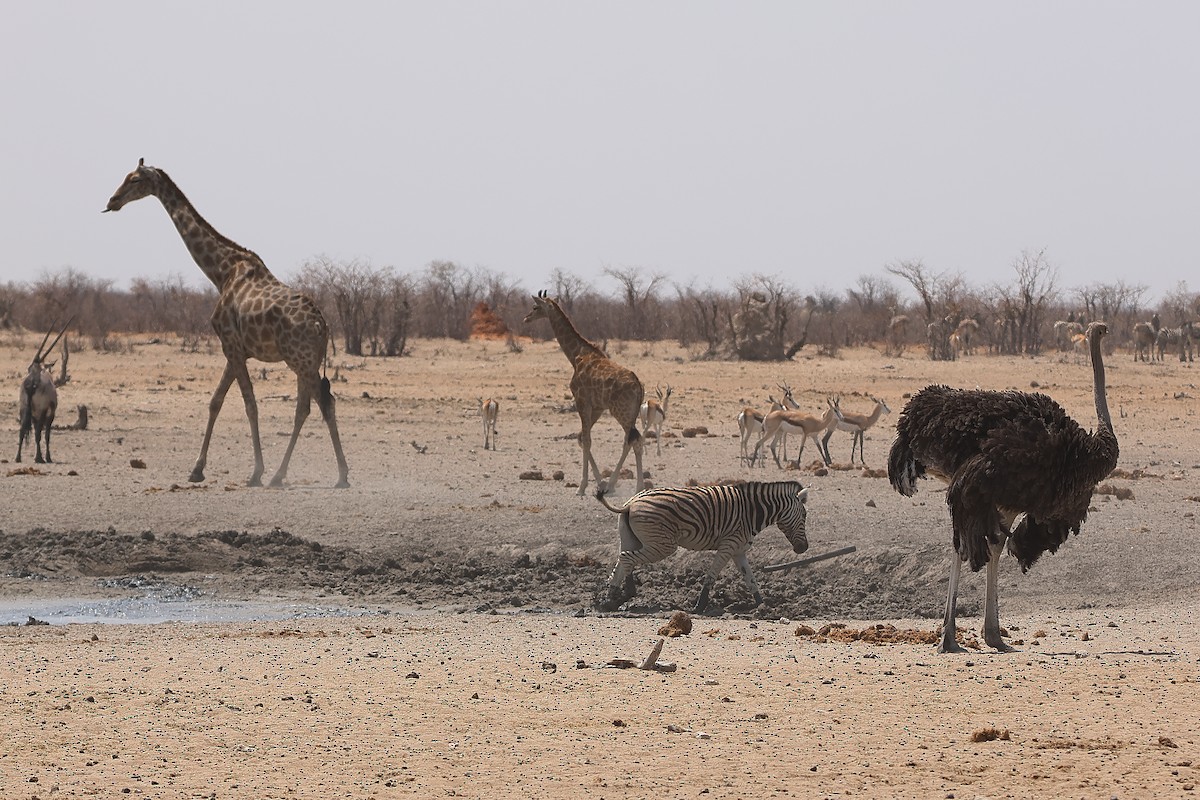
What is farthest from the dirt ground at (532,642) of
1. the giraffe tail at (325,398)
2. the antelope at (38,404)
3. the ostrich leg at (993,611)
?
the giraffe tail at (325,398)

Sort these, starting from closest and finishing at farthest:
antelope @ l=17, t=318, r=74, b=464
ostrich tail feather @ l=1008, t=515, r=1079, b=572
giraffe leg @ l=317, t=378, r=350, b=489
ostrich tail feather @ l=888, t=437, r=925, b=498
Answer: ostrich tail feather @ l=1008, t=515, r=1079, b=572 → ostrich tail feather @ l=888, t=437, r=925, b=498 → giraffe leg @ l=317, t=378, r=350, b=489 → antelope @ l=17, t=318, r=74, b=464

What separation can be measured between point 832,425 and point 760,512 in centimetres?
938

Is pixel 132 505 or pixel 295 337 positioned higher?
pixel 295 337

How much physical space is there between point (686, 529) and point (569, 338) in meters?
7.18

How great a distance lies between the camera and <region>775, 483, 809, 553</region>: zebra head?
12.6 m

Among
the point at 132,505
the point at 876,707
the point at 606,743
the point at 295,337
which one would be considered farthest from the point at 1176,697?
the point at 295,337

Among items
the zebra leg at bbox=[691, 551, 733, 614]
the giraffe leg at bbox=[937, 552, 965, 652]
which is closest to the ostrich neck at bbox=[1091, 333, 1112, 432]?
the giraffe leg at bbox=[937, 552, 965, 652]

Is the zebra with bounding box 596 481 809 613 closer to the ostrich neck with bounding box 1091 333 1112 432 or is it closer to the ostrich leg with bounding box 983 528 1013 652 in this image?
the ostrich leg with bounding box 983 528 1013 652

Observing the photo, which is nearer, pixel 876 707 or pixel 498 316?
pixel 876 707

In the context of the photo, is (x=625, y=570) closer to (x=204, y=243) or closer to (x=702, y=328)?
(x=204, y=243)

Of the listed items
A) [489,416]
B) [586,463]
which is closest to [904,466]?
[586,463]

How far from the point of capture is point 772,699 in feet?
26.1

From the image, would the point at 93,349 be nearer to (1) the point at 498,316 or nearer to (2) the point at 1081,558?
(1) the point at 498,316

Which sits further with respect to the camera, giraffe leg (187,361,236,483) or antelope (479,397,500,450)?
antelope (479,397,500,450)
